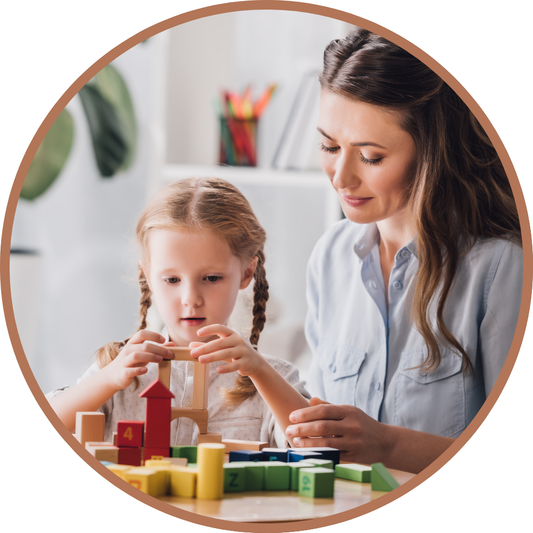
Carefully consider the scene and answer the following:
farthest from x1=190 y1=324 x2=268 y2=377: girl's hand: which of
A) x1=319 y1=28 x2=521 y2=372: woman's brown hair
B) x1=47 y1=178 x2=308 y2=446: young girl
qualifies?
x1=319 y1=28 x2=521 y2=372: woman's brown hair

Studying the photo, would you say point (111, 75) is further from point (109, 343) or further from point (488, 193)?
point (488, 193)

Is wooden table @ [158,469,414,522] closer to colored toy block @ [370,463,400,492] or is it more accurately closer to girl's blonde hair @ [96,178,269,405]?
colored toy block @ [370,463,400,492]

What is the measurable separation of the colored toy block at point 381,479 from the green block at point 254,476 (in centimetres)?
13

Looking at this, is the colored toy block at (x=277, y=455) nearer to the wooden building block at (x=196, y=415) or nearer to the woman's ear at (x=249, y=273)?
the wooden building block at (x=196, y=415)

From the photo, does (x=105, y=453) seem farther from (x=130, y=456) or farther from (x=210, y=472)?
(x=210, y=472)

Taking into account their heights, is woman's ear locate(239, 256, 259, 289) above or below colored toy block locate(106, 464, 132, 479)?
above

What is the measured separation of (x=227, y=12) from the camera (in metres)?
0.75

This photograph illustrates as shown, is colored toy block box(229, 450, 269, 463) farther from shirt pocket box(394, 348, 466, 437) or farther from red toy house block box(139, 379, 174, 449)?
shirt pocket box(394, 348, 466, 437)

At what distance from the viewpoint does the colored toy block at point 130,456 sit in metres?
0.68

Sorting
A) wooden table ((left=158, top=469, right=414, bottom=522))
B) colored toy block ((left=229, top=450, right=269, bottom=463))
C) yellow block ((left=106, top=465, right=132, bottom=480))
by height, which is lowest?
wooden table ((left=158, top=469, right=414, bottom=522))

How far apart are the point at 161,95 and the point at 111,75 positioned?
0.23 feet

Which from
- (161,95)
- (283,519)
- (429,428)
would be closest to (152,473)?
(283,519)

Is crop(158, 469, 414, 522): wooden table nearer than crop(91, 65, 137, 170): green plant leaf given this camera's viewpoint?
Yes

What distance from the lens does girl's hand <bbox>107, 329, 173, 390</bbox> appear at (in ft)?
2.31
